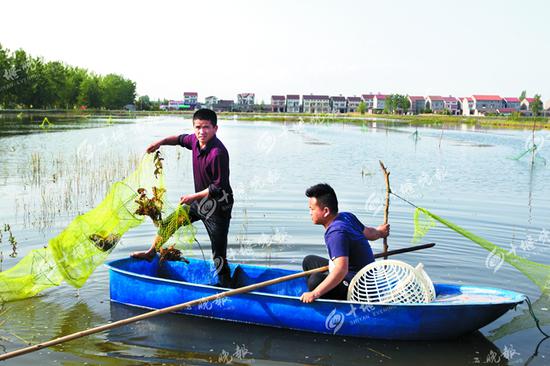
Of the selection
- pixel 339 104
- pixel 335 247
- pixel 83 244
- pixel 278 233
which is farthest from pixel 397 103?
pixel 335 247

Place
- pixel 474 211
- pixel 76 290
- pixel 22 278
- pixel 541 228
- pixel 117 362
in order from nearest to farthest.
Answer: pixel 117 362 → pixel 22 278 → pixel 76 290 → pixel 541 228 → pixel 474 211

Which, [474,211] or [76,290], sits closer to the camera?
[76,290]

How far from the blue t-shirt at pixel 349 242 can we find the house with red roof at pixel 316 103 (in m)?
142

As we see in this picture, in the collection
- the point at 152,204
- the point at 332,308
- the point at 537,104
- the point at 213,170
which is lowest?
the point at 332,308

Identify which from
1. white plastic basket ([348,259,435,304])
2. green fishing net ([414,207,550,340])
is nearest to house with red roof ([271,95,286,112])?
green fishing net ([414,207,550,340])

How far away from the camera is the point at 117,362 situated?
18.4 ft

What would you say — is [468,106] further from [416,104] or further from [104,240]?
[104,240]

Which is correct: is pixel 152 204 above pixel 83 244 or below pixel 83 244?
above

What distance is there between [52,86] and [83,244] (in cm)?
7920


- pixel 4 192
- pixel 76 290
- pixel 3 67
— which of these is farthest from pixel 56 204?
pixel 3 67

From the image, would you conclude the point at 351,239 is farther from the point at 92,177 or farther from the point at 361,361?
the point at 92,177

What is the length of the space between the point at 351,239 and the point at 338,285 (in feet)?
1.81

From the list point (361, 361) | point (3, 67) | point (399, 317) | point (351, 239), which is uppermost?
point (3, 67)

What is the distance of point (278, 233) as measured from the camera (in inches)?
419
